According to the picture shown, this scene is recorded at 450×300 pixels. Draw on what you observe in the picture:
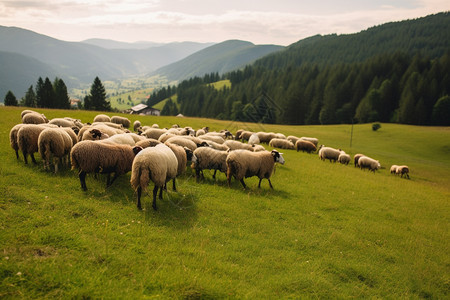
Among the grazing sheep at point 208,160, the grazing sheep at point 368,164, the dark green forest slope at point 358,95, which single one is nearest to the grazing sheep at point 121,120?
the grazing sheep at point 208,160

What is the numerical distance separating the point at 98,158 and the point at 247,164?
774 cm

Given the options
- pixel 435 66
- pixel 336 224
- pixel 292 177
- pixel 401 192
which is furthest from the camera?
pixel 435 66

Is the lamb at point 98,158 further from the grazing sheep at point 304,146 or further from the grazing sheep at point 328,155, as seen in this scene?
the grazing sheep at point 304,146

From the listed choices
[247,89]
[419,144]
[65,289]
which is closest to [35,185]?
[65,289]

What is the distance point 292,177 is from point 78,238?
15130mm

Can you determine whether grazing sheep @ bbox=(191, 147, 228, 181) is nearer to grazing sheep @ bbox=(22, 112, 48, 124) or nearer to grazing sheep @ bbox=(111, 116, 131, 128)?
grazing sheep @ bbox=(22, 112, 48, 124)

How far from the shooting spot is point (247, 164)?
1412 cm

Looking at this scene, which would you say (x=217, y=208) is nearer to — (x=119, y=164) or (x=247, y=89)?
(x=119, y=164)

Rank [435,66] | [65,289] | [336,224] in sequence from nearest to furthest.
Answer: [65,289], [336,224], [435,66]

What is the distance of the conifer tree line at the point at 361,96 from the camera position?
3078 inches

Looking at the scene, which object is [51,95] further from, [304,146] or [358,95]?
[358,95]

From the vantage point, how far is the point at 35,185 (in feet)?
32.2

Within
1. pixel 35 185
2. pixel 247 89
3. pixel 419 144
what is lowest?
pixel 419 144

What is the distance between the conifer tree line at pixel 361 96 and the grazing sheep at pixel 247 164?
153 feet
